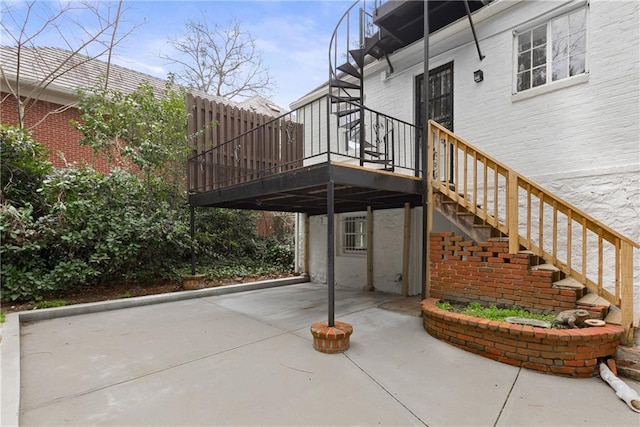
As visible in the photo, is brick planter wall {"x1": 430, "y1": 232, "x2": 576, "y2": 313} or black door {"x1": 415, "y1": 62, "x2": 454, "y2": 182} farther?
black door {"x1": 415, "y1": 62, "x2": 454, "y2": 182}

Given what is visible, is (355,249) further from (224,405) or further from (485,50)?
(224,405)

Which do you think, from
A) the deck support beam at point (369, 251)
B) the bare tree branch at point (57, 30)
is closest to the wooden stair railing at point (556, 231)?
the deck support beam at point (369, 251)

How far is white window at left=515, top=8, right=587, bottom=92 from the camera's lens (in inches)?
169

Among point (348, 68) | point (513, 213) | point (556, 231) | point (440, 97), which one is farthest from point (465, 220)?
point (348, 68)

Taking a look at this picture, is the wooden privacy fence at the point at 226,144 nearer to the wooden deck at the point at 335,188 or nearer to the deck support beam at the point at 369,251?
the wooden deck at the point at 335,188

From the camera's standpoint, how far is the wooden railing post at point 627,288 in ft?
9.37

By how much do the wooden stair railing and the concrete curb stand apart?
4.29 metres

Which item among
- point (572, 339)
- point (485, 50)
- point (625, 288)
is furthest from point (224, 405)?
point (485, 50)

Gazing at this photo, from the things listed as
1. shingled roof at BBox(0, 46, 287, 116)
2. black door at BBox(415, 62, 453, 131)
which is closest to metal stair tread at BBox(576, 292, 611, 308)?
black door at BBox(415, 62, 453, 131)

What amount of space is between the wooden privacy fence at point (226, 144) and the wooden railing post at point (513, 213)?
443 cm

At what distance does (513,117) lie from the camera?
4.75 metres

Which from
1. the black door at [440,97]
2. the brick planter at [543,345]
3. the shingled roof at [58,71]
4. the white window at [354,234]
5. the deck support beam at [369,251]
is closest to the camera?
the brick planter at [543,345]

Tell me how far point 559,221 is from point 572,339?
2000 mm

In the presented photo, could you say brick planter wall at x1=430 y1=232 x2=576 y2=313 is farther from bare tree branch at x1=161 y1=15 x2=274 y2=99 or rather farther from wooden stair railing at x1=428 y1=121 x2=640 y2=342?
bare tree branch at x1=161 y1=15 x2=274 y2=99
